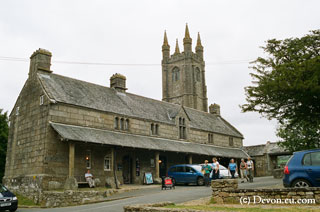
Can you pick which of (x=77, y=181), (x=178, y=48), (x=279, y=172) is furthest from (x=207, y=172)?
(x=178, y=48)

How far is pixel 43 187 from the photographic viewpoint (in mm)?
20406

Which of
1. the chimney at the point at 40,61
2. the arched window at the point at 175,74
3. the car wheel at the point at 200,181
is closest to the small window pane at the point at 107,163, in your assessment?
the car wheel at the point at 200,181

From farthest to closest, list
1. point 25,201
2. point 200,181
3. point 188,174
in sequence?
point 188,174
point 200,181
point 25,201

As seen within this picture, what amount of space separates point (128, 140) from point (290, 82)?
1328 centimetres

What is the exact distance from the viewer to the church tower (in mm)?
67938

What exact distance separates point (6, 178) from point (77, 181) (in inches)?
279

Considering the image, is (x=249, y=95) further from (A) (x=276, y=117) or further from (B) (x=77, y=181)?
(B) (x=77, y=181)

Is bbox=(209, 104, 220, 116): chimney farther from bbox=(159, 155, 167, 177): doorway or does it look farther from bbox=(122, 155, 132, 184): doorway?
bbox=(122, 155, 132, 184): doorway

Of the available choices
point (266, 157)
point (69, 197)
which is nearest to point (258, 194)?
point (69, 197)

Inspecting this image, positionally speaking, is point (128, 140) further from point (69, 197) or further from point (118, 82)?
point (69, 197)

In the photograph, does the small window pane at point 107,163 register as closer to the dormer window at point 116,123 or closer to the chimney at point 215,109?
the dormer window at point 116,123

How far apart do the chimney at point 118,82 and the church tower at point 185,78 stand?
3670 centimetres

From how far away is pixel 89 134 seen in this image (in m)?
23.0

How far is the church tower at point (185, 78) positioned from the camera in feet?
223
